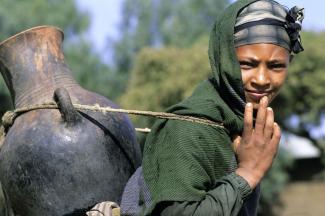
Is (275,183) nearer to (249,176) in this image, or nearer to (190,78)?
(190,78)

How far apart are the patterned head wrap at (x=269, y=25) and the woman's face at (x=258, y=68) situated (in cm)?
2

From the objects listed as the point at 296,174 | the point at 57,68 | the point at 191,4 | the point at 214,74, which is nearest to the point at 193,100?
the point at 214,74

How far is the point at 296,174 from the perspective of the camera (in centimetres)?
2636

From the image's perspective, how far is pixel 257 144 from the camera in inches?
107


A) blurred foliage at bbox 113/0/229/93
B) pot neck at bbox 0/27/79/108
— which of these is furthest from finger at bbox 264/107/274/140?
blurred foliage at bbox 113/0/229/93

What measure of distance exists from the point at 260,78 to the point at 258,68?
1.4 inches

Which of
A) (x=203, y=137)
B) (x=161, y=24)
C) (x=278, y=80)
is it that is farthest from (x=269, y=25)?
(x=161, y=24)

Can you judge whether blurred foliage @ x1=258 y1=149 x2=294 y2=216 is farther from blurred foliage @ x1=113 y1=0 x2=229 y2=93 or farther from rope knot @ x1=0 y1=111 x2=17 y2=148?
rope knot @ x1=0 y1=111 x2=17 y2=148

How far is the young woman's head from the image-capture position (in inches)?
111

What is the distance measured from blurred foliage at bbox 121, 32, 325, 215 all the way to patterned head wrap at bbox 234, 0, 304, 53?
52.8 feet

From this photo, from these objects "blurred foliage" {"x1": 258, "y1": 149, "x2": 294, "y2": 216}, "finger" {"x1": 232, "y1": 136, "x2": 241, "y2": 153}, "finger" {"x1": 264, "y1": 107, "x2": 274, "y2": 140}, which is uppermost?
"finger" {"x1": 264, "y1": 107, "x2": 274, "y2": 140}

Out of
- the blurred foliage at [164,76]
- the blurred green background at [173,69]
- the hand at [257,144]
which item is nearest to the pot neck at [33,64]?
the hand at [257,144]

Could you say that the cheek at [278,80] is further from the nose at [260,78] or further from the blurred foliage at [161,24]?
the blurred foliage at [161,24]

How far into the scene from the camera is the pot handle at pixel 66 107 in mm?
3623
